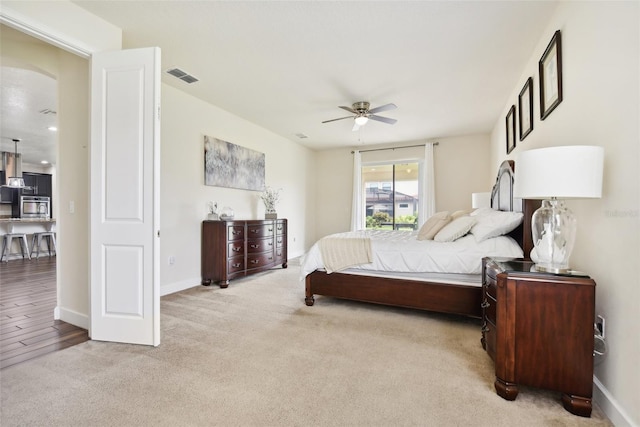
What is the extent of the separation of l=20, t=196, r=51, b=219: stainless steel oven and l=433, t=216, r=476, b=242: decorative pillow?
34.1ft

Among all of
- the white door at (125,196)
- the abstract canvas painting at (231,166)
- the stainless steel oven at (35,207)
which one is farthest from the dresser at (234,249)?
the stainless steel oven at (35,207)

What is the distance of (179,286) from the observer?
387 cm

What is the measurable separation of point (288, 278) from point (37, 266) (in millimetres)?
4964

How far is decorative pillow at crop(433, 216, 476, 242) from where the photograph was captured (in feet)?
9.53

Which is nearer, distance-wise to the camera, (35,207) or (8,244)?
(8,244)

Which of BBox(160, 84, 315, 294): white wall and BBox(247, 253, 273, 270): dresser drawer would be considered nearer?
BBox(160, 84, 315, 294): white wall

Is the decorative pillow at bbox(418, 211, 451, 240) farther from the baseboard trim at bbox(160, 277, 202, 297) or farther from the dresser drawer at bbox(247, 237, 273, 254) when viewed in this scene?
the baseboard trim at bbox(160, 277, 202, 297)

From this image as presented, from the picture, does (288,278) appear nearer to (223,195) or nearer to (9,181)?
(223,195)

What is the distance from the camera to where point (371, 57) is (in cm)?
300

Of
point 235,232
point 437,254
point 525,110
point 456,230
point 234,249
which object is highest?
point 525,110

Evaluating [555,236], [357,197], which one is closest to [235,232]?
[357,197]

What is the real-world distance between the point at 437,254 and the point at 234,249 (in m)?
2.78

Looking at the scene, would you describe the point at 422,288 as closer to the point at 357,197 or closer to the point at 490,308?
the point at 490,308

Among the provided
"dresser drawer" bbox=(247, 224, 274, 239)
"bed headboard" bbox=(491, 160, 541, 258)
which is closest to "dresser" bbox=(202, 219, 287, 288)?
"dresser drawer" bbox=(247, 224, 274, 239)
